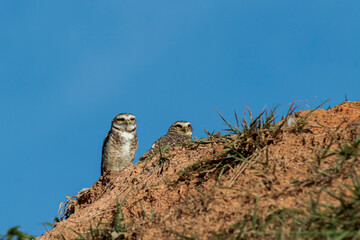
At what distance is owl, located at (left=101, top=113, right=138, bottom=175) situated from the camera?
10.5 metres

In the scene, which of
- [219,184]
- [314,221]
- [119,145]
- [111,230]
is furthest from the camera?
[119,145]

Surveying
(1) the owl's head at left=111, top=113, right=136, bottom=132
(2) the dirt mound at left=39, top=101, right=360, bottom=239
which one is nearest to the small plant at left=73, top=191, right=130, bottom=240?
(2) the dirt mound at left=39, top=101, right=360, bottom=239

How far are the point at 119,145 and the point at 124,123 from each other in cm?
60

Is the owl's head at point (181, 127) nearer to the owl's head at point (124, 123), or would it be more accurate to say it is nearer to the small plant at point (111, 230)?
the owl's head at point (124, 123)

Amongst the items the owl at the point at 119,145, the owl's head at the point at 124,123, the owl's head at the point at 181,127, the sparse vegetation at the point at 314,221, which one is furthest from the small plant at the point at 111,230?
the owl's head at the point at 181,127

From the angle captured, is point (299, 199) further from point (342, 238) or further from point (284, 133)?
point (284, 133)

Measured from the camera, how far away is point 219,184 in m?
4.45

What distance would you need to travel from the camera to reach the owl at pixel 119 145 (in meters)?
10.5

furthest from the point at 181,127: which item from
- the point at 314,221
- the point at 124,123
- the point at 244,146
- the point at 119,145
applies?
the point at 314,221

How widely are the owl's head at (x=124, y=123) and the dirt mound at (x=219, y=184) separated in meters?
4.61

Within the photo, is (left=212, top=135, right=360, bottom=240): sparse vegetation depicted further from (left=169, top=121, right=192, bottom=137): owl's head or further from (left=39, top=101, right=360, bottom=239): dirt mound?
(left=169, top=121, right=192, bottom=137): owl's head

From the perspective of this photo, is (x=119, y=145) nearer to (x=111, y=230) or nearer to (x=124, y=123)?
(x=124, y=123)

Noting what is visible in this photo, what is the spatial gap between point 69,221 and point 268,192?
2.57 metres

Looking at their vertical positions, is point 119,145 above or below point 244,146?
above
